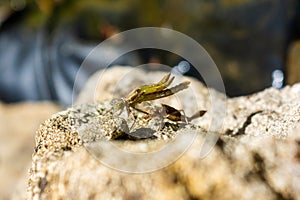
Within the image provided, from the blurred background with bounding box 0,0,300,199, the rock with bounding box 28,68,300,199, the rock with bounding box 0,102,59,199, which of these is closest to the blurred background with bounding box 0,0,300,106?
the blurred background with bounding box 0,0,300,199

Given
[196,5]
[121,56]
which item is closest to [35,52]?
[121,56]

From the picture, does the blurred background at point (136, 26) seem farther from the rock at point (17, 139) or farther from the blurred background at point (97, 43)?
the rock at point (17, 139)

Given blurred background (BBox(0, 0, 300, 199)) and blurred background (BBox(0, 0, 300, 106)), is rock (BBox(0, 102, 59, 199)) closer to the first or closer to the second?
blurred background (BBox(0, 0, 300, 199))

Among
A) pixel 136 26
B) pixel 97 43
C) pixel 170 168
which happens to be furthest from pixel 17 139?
pixel 170 168

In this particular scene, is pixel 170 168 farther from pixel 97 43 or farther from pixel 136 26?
pixel 136 26

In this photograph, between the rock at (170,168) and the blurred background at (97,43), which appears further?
the blurred background at (97,43)

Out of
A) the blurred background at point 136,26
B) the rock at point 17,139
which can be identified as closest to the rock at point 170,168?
the rock at point 17,139

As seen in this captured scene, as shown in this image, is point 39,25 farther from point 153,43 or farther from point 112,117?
A: point 112,117
